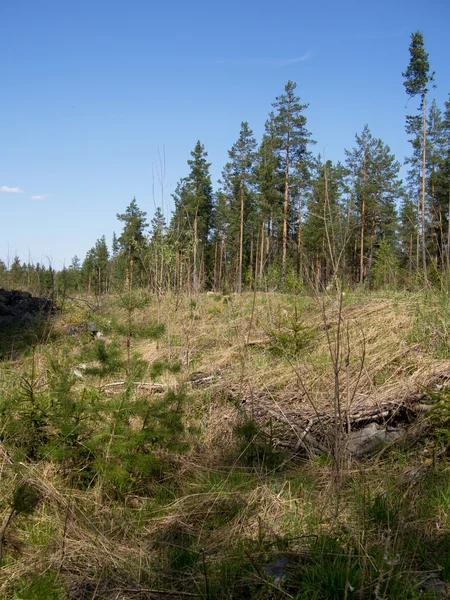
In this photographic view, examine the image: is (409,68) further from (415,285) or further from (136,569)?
(136,569)

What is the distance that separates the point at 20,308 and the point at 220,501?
987cm

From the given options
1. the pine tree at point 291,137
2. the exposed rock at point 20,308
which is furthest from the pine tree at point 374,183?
the exposed rock at point 20,308

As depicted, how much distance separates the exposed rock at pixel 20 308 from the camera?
9648 mm

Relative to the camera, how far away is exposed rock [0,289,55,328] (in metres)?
9.65

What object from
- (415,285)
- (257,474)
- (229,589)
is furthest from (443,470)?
(415,285)

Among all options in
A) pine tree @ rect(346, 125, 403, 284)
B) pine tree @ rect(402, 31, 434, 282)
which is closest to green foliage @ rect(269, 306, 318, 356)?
pine tree @ rect(402, 31, 434, 282)

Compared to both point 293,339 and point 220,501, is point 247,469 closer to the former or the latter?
point 220,501

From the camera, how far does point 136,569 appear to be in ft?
6.95

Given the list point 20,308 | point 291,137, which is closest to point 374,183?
point 291,137

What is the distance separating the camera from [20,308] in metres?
11.1

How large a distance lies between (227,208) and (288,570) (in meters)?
38.4

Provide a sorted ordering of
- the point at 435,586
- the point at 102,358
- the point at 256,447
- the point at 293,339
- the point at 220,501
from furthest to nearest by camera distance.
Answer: the point at 293,339
the point at 256,447
the point at 102,358
the point at 220,501
the point at 435,586

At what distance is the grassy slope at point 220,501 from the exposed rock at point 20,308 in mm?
5855

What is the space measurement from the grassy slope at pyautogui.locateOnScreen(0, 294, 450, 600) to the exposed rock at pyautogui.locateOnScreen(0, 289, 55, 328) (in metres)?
5.86
